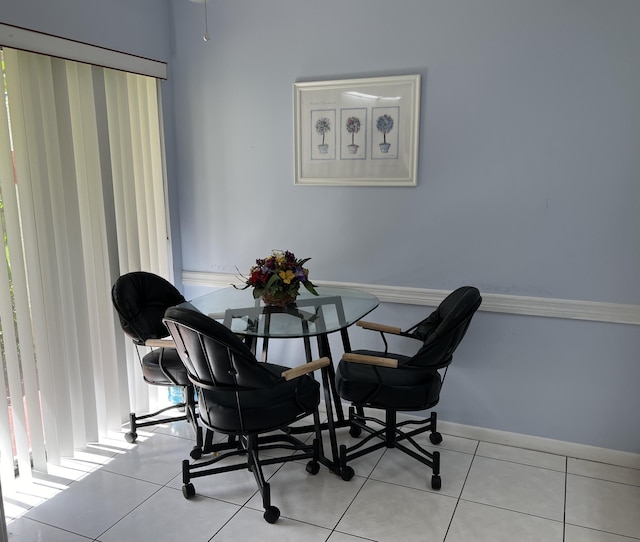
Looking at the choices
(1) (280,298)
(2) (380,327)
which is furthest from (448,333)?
(1) (280,298)

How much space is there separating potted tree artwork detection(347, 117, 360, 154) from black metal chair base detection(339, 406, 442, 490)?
4.88ft

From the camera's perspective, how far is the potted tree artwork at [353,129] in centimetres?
311

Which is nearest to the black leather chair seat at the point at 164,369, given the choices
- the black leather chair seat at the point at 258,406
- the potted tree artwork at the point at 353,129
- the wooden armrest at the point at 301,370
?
the black leather chair seat at the point at 258,406

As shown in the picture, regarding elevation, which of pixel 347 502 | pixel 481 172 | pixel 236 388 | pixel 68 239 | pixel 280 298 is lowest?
pixel 347 502

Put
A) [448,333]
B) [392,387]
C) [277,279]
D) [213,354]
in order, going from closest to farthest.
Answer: [213,354], [448,333], [392,387], [277,279]

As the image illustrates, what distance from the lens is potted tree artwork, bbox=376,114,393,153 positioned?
3.03 m

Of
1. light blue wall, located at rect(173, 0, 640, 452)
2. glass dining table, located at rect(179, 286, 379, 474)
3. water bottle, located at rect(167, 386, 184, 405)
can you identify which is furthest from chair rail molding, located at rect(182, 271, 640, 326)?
water bottle, located at rect(167, 386, 184, 405)

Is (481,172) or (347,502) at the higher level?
(481,172)

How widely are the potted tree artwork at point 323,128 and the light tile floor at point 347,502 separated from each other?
177cm

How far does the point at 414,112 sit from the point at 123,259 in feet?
6.14

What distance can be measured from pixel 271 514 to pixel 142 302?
1388mm

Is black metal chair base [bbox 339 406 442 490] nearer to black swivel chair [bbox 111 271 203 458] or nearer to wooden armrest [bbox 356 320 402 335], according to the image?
wooden armrest [bbox 356 320 402 335]

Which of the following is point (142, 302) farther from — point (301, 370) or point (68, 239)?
point (301, 370)

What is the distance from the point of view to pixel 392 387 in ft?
8.53
